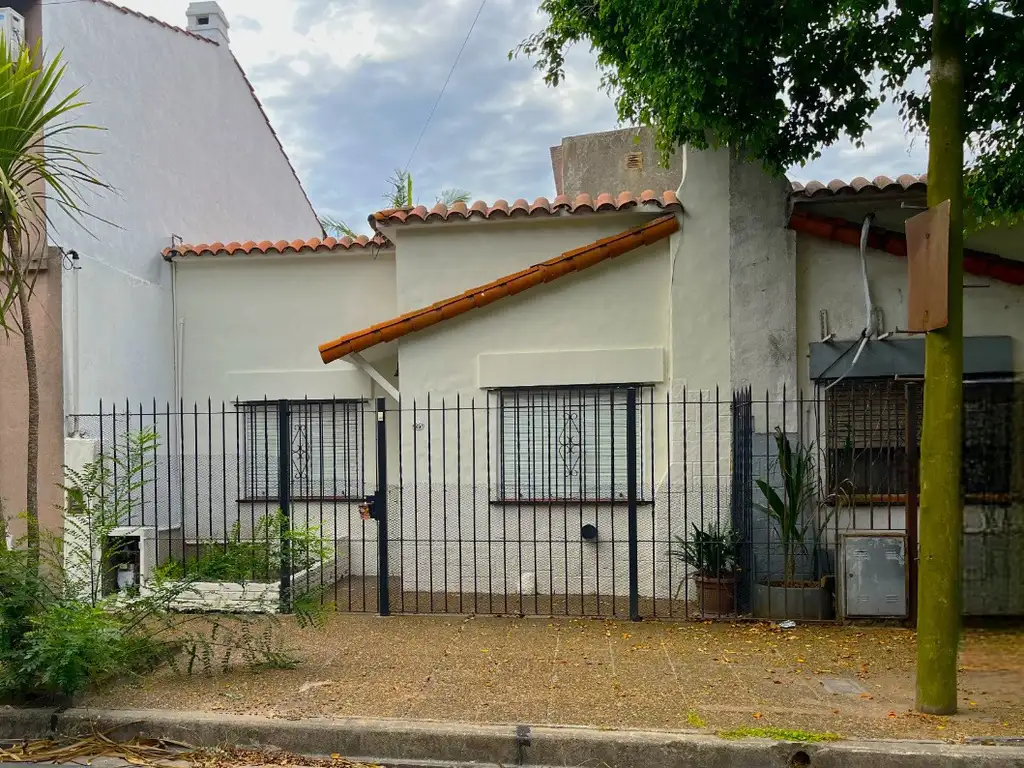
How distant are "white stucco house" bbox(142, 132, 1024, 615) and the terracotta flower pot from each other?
280 millimetres

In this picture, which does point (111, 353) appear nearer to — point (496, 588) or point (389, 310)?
point (389, 310)

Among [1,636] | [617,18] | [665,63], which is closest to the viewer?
[1,636]

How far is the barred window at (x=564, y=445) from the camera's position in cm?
820

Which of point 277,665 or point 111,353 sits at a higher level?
point 111,353

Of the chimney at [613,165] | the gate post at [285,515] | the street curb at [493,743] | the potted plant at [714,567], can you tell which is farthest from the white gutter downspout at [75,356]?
the potted plant at [714,567]

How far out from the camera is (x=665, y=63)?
6594mm

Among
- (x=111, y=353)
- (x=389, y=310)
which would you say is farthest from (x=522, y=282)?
(x=111, y=353)

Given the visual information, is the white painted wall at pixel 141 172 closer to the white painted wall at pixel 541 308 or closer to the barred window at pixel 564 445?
the white painted wall at pixel 541 308

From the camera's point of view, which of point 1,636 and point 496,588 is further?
point 496,588

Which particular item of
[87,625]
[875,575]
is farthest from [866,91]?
[87,625]

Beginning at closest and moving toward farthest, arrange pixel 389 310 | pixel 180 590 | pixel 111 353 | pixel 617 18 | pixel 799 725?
pixel 799 725
pixel 180 590
pixel 617 18
pixel 111 353
pixel 389 310

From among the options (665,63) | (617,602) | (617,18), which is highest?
(617,18)

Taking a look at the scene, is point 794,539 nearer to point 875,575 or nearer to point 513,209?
point 875,575

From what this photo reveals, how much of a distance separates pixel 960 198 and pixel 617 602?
4739 mm
